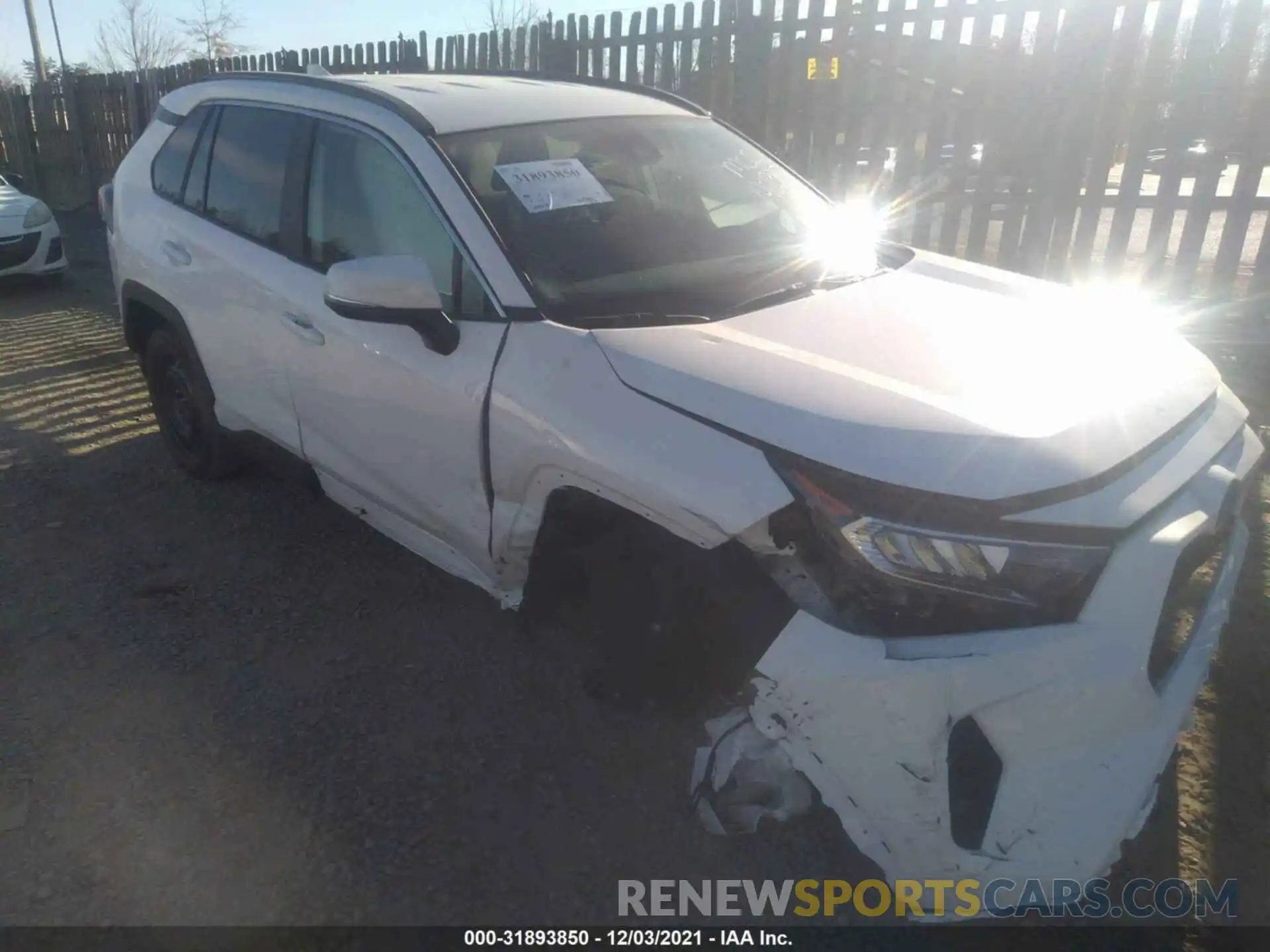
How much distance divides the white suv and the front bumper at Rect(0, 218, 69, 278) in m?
6.64

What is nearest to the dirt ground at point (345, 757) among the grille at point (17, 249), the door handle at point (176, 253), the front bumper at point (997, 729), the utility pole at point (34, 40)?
the front bumper at point (997, 729)

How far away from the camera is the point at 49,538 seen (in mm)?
4082

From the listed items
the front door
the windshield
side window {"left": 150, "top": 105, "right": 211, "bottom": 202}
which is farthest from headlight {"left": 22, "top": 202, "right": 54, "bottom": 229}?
the windshield

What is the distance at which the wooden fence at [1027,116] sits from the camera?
5.39m

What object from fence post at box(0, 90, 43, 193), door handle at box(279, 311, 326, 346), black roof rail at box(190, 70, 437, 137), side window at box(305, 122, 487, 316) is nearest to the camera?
side window at box(305, 122, 487, 316)

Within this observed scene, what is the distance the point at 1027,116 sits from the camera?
599 centimetres

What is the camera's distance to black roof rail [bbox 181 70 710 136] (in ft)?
9.68

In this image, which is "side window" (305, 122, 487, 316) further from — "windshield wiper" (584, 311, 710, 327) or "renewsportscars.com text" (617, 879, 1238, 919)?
"renewsportscars.com text" (617, 879, 1238, 919)

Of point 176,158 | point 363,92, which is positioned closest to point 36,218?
point 176,158

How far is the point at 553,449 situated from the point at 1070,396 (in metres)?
1.18

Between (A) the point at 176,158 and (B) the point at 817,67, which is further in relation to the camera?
(B) the point at 817,67

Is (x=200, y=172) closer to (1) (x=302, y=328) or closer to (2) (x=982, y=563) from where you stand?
(1) (x=302, y=328)

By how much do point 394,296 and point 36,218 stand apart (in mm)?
8499

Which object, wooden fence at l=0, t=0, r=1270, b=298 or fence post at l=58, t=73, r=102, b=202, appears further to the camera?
fence post at l=58, t=73, r=102, b=202
